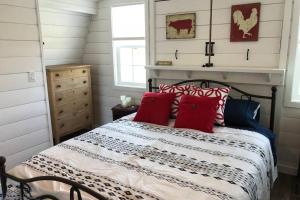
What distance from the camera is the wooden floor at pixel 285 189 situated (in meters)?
2.40

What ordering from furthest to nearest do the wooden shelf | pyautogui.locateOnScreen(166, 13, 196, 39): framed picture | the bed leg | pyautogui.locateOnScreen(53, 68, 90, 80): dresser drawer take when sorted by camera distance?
1. pyautogui.locateOnScreen(53, 68, 90, 80): dresser drawer
2. pyautogui.locateOnScreen(166, 13, 196, 39): framed picture
3. the wooden shelf
4. the bed leg

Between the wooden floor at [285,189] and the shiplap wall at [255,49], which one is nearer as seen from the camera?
the wooden floor at [285,189]

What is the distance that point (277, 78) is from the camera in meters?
2.59

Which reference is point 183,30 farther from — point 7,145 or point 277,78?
point 7,145

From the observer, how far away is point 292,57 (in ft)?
8.21

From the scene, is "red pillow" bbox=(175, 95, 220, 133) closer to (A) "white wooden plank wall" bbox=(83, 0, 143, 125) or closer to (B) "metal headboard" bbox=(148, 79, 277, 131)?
(B) "metal headboard" bbox=(148, 79, 277, 131)

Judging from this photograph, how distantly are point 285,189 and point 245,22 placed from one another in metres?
1.76

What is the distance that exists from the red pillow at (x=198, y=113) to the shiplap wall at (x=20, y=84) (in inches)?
65.9

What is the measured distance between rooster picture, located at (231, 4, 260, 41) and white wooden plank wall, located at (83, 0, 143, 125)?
155 centimetres

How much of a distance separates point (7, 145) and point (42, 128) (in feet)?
1.46

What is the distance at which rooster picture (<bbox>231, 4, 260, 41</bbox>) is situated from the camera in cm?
260

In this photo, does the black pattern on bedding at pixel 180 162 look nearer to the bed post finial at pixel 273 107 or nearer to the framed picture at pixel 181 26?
the bed post finial at pixel 273 107

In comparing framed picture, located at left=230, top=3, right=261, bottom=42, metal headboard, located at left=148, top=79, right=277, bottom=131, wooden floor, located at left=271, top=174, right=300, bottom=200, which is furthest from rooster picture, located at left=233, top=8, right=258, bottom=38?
wooden floor, located at left=271, top=174, right=300, bottom=200

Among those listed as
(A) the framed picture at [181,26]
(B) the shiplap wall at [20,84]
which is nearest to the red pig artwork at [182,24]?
(A) the framed picture at [181,26]
